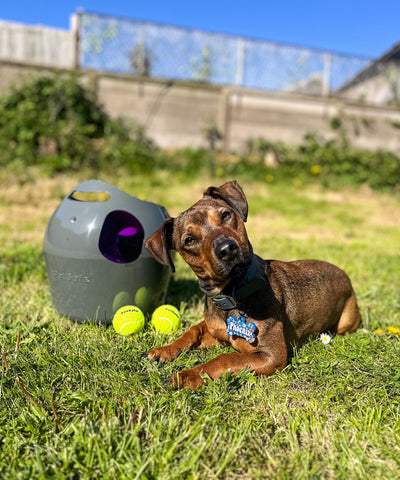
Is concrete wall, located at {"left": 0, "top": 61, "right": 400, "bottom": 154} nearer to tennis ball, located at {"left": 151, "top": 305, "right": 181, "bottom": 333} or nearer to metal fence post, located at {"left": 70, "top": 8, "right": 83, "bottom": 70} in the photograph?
metal fence post, located at {"left": 70, "top": 8, "right": 83, "bottom": 70}

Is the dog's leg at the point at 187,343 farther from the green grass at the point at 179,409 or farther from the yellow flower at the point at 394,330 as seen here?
the yellow flower at the point at 394,330

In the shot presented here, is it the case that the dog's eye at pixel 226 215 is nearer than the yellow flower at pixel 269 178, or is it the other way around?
the dog's eye at pixel 226 215

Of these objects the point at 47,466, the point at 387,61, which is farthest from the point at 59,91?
the point at 387,61

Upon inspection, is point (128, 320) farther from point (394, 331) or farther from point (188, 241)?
point (394, 331)

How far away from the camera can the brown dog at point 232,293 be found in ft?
9.14

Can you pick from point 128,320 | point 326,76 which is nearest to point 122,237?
point 128,320

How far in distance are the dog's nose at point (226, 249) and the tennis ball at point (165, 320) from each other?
1023mm

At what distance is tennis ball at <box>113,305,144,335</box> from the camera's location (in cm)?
337

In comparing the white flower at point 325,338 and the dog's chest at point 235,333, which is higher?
the dog's chest at point 235,333

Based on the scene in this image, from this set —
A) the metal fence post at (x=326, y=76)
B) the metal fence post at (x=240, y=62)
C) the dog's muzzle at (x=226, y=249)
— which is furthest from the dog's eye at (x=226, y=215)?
the metal fence post at (x=326, y=76)

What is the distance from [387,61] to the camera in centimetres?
1514

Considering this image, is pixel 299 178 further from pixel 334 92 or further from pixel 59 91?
pixel 59 91

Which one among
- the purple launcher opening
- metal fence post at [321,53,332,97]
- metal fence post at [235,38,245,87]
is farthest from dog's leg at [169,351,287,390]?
metal fence post at [321,53,332,97]

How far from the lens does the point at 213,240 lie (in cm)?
279
